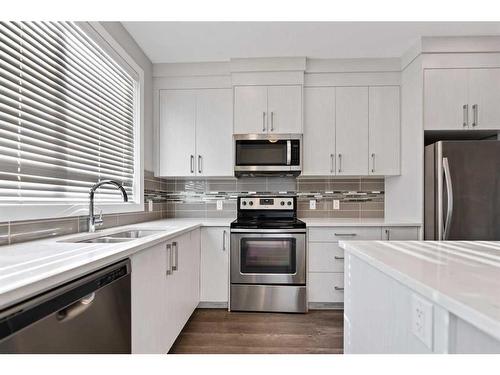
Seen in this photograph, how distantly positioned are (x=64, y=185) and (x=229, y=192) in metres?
1.86

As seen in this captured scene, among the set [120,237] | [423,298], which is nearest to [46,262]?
[120,237]

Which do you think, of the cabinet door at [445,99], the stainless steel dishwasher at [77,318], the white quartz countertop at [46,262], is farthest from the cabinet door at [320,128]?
the stainless steel dishwasher at [77,318]

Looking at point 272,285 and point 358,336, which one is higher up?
point 358,336

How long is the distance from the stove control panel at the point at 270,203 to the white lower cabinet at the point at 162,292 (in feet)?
2.87

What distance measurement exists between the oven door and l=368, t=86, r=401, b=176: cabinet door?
1.10m

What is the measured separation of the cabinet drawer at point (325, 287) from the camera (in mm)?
2736

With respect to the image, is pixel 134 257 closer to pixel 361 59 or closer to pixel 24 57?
pixel 24 57

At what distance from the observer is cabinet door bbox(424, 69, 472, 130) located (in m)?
2.65

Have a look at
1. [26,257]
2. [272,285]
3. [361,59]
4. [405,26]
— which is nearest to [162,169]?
[272,285]

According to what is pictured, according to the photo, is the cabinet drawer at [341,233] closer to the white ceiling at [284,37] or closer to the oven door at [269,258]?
the oven door at [269,258]

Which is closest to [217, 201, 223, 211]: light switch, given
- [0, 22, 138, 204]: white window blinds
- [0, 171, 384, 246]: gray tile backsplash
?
[0, 171, 384, 246]: gray tile backsplash

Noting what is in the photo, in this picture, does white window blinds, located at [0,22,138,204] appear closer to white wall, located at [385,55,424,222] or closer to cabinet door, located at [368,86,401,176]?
cabinet door, located at [368,86,401,176]

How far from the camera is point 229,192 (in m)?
3.41

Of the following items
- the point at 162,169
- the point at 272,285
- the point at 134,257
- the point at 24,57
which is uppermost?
the point at 24,57
